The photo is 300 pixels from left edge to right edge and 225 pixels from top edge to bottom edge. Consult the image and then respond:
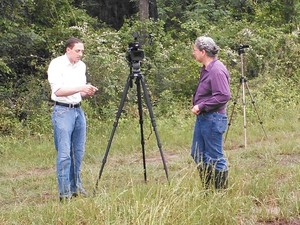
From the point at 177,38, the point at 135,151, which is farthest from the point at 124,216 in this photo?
the point at 177,38

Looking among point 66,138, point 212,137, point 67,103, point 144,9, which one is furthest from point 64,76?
point 144,9

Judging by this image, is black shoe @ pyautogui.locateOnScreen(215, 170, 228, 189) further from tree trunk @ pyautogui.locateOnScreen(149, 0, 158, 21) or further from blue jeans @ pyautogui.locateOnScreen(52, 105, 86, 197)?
tree trunk @ pyautogui.locateOnScreen(149, 0, 158, 21)

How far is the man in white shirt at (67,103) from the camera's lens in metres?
5.38

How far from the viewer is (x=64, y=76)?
18.0 ft

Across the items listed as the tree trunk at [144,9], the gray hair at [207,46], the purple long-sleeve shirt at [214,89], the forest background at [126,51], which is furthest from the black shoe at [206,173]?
the tree trunk at [144,9]

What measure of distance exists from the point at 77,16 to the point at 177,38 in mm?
3073

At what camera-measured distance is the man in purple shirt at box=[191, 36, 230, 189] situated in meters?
4.94

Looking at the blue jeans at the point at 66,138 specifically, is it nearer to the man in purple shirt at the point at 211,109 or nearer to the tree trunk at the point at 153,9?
the man in purple shirt at the point at 211,109

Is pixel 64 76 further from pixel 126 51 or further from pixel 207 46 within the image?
pixel 126 51

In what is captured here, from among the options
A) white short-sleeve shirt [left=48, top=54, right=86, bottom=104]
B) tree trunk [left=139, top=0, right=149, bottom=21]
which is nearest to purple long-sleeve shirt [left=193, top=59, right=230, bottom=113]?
white short-sleeve shirt [left=48, top=54, right=86, bottom=104]

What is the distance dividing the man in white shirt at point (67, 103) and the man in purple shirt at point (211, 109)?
3.65 feet

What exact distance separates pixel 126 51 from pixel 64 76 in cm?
801

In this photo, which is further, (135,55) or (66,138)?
(135,55)

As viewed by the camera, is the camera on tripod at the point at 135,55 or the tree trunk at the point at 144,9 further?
the tree trunk at the point at 144,9
